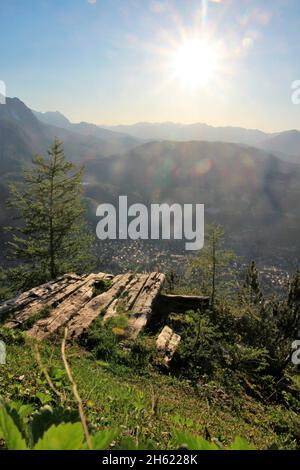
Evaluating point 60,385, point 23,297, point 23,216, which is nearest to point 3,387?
point 60,385

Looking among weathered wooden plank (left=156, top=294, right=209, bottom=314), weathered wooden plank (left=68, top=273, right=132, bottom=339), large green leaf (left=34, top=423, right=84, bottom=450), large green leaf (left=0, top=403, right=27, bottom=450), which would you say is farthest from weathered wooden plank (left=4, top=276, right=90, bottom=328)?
large green leaf (left=34, top=423, right=84, bottom=450)

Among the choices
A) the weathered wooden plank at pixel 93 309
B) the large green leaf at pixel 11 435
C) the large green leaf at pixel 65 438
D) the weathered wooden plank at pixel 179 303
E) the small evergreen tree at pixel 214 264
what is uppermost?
the large green leaf at pixel 65 438

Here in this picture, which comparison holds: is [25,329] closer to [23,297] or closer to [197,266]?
[23,297]

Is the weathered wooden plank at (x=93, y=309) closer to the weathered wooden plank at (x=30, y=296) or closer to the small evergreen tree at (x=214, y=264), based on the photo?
the weathered wooden plank at (x=30, y=296)

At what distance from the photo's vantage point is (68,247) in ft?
83.0

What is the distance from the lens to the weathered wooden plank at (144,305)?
10.3m

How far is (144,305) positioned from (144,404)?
7695 mm

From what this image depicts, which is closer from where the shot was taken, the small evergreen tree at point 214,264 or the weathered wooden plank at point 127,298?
the weathered wooden plank at point 127,298

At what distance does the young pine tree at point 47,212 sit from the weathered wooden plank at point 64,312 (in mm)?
9763

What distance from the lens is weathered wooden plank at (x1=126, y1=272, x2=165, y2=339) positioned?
407 inches

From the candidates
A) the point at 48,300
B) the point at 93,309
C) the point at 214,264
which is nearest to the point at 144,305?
the point at 93,309

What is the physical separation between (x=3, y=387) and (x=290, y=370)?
33.3ft

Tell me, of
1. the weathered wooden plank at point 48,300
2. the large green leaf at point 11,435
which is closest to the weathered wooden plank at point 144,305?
the weathered wooden plank at point 48,300
